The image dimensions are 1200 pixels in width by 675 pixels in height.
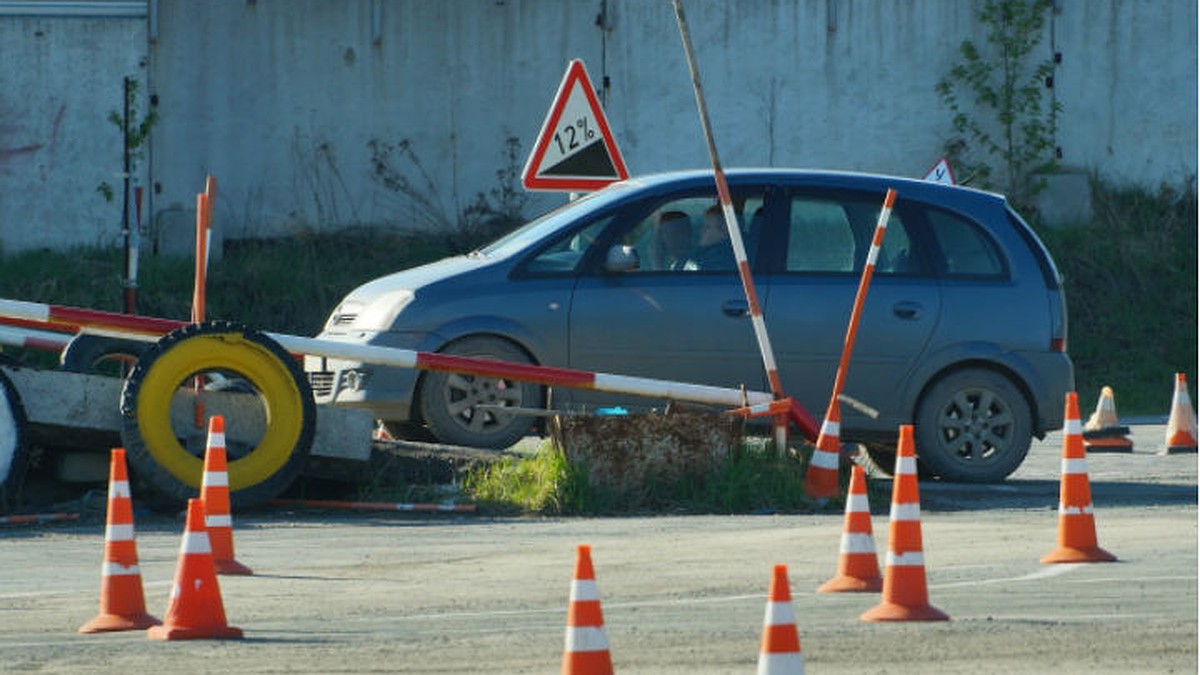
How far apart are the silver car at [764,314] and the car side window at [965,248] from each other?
0.03 ft

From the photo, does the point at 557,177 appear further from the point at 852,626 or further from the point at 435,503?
the point at 852,626

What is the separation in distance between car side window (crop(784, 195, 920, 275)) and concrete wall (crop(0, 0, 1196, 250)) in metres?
12.4

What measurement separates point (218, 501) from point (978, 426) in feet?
18.6

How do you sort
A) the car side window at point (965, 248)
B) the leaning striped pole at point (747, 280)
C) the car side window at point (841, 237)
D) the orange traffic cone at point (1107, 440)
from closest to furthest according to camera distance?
the leaning striped pole at point (747, 280) → the car side window at point (841, 237) → the car side window at point (965, 248) → the orange traffic cone at point (1107, 440)


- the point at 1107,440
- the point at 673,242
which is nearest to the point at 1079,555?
the point at 673,242

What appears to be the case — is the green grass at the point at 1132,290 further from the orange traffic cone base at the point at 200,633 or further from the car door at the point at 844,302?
the orange traffic cone base at the point at 200,633

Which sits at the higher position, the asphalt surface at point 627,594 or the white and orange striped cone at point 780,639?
the white and orange striped cone at point 780,639

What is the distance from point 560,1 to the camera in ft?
87.6

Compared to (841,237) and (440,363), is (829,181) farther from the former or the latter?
(440,363)

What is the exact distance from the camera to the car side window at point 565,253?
13.9m

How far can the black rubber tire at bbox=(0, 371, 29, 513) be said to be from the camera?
12.3m

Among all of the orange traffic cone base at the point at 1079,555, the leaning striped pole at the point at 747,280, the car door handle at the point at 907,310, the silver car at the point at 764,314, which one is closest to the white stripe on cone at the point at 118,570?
the orange traffic cone base at the point at 1079,555

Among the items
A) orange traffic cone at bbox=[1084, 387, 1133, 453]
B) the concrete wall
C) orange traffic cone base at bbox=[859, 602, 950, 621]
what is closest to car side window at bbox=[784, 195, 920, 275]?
orange traffic cone at bbox=[1084, 387, 1133, 453]

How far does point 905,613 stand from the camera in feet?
27.1
